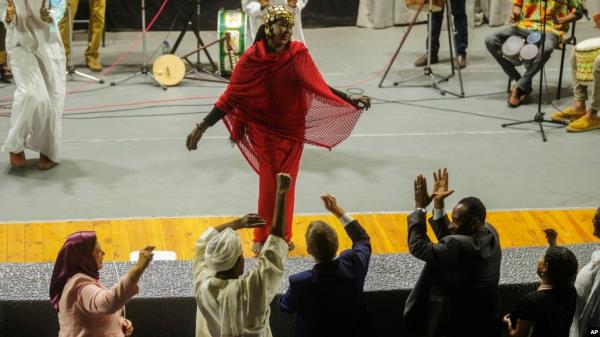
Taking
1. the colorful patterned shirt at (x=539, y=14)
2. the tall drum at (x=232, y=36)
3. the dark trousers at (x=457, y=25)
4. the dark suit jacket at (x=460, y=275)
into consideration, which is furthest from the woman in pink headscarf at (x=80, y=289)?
the dark trousers at (x=457, y=25)

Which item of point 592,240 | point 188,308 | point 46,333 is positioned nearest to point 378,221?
point 592,240

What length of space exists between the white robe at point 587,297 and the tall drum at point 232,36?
629 centimetres

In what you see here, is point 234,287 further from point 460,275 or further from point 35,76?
Result: point 35,76

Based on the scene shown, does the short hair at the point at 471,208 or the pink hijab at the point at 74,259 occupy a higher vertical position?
the short hair at the point at 471,208

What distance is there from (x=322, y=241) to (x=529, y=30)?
5.71 metres

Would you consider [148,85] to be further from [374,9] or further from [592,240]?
[592,240]

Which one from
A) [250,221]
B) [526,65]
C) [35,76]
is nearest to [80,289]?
[250,221]

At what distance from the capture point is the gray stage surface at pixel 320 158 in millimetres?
6684

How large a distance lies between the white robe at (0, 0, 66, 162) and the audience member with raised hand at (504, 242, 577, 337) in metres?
4.14

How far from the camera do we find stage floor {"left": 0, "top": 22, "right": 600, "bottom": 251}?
6551 mm

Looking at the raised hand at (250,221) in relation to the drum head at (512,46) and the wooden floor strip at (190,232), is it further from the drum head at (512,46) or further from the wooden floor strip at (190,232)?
the drum head at (512,46)

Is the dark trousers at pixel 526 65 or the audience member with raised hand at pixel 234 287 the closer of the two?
the audience member with raised hand at pixel 234 287

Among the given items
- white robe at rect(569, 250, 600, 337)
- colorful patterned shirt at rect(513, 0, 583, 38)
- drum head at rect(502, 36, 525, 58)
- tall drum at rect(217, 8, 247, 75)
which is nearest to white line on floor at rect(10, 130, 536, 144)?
drum head at rect(502, 36, 525, 58)

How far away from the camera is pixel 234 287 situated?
3797mm
